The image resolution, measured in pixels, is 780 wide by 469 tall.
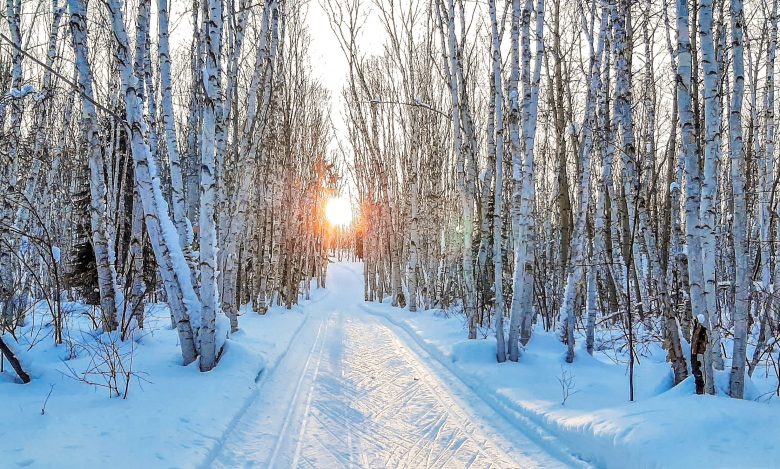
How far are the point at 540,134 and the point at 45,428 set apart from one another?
57.3 ft

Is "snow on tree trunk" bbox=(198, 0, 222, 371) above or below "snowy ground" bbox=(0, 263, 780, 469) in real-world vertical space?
above

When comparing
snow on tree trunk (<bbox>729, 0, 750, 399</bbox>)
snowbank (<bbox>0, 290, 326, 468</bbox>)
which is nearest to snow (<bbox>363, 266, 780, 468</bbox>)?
snow on tree trunk (<bbox>729, 0, 750, 399</bbox>)

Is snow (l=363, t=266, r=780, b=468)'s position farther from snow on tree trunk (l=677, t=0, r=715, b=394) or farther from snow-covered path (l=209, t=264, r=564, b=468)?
snow on tree trunk (l=677, t=0, r=715, b=394)

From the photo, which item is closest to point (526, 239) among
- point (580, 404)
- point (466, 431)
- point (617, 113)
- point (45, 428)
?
point (617, 113)

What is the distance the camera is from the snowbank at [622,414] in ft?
9.69

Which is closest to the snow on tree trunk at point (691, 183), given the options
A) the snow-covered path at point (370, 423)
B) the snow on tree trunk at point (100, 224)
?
the snow-covered path at point (370, 423)

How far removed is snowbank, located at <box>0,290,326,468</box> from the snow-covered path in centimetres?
25

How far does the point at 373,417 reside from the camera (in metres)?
4.61

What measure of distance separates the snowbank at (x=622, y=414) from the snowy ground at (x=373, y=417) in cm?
1

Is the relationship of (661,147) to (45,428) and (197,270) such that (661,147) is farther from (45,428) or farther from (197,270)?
(45,428)

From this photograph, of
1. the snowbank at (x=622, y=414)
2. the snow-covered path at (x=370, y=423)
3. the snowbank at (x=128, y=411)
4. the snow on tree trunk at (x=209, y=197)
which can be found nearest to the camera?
the snowbank at (x=622, y=414)

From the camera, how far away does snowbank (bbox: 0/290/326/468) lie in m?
3.06

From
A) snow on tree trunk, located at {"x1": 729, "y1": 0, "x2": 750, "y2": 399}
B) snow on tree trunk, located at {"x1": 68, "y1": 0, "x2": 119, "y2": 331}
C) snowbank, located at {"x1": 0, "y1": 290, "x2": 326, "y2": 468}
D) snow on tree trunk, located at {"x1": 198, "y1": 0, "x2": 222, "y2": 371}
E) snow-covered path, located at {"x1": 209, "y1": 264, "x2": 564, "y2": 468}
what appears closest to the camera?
snowbank, located at {"x1": 0, "y1": 290, "x2": 326, "y2": 468}

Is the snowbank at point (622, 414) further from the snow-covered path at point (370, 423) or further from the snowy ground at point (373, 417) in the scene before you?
the snow-covered path at point (370, 423)
